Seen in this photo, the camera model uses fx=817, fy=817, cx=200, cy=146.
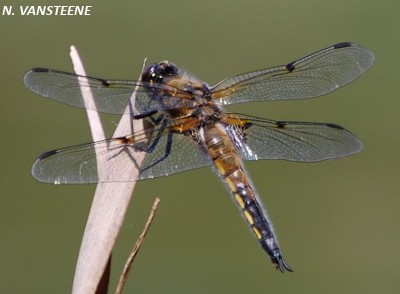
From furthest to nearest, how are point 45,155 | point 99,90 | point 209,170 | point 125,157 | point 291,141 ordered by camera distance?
point 209,170, point 291,141, point 99,90, point 45,155, point 125,157

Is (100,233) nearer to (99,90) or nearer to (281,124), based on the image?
(99,90)

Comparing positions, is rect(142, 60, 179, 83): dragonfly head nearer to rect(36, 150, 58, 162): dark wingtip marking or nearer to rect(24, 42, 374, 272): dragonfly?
rect(24, 42, 374, 272): dragonfly

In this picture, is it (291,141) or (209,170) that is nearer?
(291,141)

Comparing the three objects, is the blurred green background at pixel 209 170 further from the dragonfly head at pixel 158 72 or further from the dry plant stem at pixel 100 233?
the dry plant stem at pixel 100 233

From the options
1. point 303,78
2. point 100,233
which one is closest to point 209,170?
point 303,78

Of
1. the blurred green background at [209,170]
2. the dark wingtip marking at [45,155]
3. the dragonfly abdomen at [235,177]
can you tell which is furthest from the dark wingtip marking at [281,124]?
the blurred green background at [209,170]
